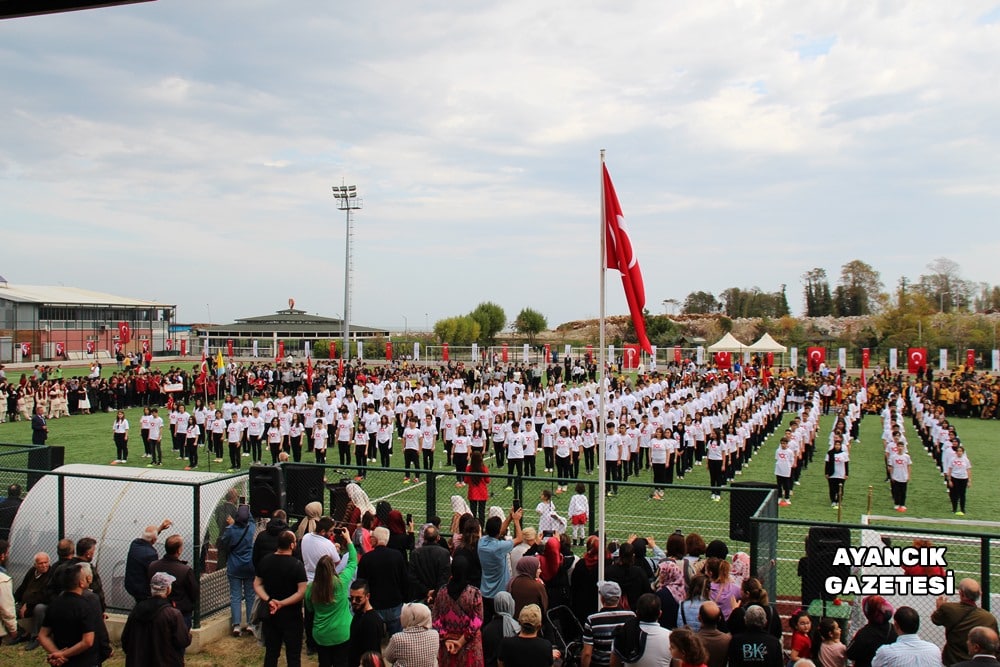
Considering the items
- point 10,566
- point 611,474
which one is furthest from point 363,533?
point 611,474

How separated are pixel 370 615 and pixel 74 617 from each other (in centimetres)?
220

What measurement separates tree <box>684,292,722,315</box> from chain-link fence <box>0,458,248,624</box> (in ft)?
377

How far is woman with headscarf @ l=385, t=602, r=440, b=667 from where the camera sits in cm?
552

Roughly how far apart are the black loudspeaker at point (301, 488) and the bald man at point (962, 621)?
657cm

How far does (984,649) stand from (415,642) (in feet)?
12.0

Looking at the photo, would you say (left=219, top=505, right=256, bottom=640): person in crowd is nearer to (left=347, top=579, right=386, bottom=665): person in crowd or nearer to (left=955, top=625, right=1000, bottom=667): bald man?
(left=347, top=579, right=386, bottom=665): person in crowd

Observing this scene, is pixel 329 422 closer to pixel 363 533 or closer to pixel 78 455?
pixel 78 455

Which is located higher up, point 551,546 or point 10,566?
point 551,546

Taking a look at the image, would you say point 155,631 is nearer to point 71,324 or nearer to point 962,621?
point 962,621

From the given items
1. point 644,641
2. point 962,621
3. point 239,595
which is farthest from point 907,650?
point 239,595

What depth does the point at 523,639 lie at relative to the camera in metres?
5.30

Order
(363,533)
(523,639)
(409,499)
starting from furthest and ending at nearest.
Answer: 1. (409,499)
2. (363,533)
3. (523,639)

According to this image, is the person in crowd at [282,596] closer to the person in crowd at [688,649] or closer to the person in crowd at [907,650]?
the person in crowd at [688,649]

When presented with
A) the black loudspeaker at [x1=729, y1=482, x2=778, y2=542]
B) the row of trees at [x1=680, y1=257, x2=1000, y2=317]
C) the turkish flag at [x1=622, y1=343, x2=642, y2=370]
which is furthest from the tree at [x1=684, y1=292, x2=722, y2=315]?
the black loudspeaker at [x1=729, y1=482, x2=778, y2=542]
